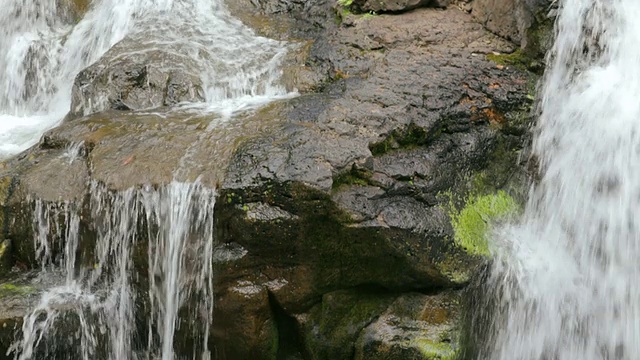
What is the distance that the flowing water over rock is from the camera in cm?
616

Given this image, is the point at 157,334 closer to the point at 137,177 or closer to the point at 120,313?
the point at 120,313

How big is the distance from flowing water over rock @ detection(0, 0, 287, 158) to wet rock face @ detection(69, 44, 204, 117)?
0.25 ft

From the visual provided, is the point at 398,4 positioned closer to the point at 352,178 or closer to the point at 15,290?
the point at 352,178

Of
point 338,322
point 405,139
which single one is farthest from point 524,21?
point 338,322

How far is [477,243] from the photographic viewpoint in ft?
14.8

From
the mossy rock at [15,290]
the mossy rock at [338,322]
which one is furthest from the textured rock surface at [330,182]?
the mossy rock at [15,290]

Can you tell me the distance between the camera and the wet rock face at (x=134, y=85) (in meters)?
5.78

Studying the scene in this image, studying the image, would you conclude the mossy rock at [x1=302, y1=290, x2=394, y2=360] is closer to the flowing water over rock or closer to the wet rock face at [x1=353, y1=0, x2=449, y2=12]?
the flowing water over rock

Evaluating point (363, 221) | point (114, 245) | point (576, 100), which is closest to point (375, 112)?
point (363, 221)

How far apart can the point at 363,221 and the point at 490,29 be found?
2.67m

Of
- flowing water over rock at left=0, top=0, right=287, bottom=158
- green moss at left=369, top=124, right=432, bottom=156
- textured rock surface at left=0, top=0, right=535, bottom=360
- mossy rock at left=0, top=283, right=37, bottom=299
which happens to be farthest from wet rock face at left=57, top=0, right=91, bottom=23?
green moss at left=369, top=124, right=432, bottom=156

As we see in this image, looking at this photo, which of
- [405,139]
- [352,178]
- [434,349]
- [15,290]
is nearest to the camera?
[434,349]

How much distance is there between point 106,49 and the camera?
737 cm

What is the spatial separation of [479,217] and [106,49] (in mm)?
4746
